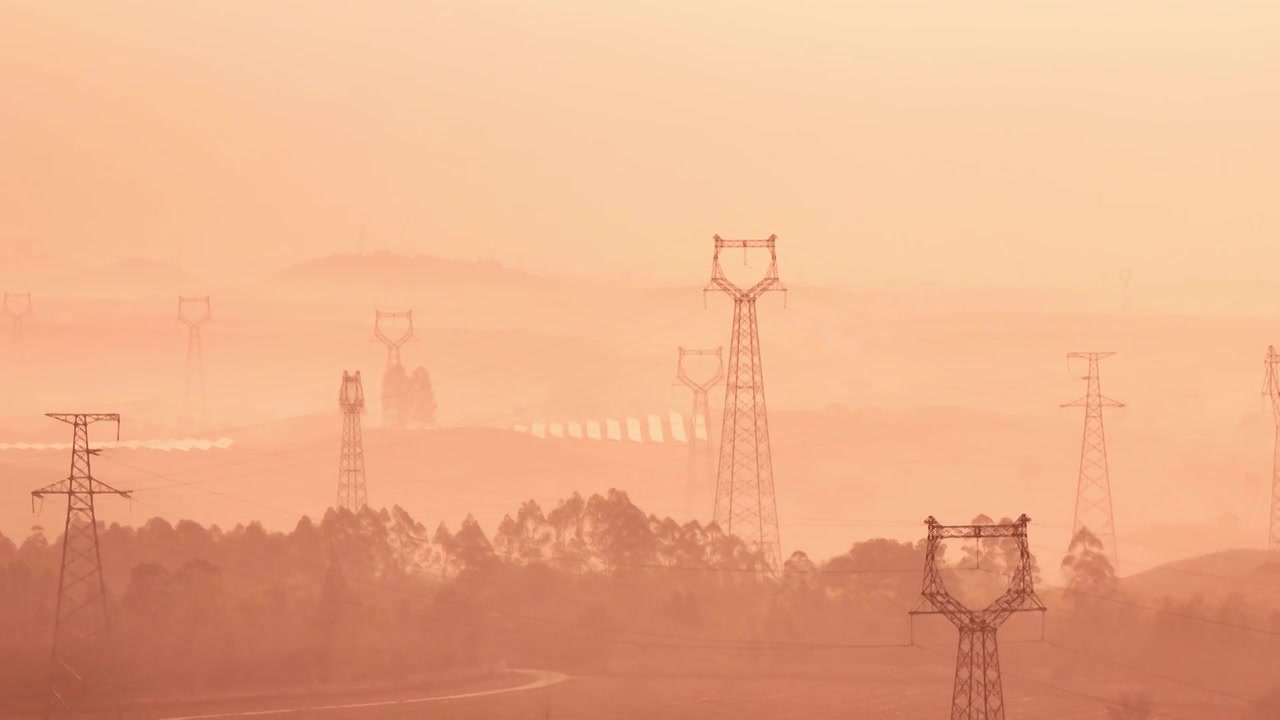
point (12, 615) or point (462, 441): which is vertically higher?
point (462, 441)

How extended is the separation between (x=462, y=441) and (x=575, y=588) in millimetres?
79390

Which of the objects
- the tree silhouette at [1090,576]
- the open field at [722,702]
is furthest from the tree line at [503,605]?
the open field at [722,702]

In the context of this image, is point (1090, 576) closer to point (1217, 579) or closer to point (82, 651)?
point (1217, 579)

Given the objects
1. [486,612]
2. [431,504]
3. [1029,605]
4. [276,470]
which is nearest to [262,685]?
[486,612]

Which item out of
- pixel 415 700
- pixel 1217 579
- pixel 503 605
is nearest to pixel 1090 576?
→ pixel 1217 579

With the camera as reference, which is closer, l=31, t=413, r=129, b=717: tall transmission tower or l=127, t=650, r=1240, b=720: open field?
l=31, t=413, r=129, b=717: tall transmission tower

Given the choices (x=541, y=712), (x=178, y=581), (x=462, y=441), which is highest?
(x=462, y=441)

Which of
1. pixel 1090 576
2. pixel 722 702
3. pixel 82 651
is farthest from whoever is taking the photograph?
pixel 1090 576

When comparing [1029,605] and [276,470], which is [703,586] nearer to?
[1029,605]

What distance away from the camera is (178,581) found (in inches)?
4200

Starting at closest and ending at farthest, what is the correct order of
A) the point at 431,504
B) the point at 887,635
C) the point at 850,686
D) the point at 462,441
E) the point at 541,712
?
1. the point at 541,712
2. the point at 850,686
3. the point at 887,635
4. the point at 431,504
5. the point at 462,441

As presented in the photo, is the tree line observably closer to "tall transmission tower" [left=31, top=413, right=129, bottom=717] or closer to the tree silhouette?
the tree silhouette

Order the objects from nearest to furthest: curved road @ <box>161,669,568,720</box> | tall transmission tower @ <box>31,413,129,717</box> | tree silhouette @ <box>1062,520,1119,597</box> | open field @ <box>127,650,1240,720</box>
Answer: tall transmission tower @ <box>31,413,129,717</box> → open field @ <box>127,650,1240,720</box> → curved road @ <box>161,669,568,720</box> → tree silhouette @ <box>1062,520,1119,597</box>

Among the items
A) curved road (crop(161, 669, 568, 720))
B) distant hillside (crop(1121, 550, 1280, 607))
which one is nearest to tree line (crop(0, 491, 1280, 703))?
curved road (crop(161, 669, 568, 720))
